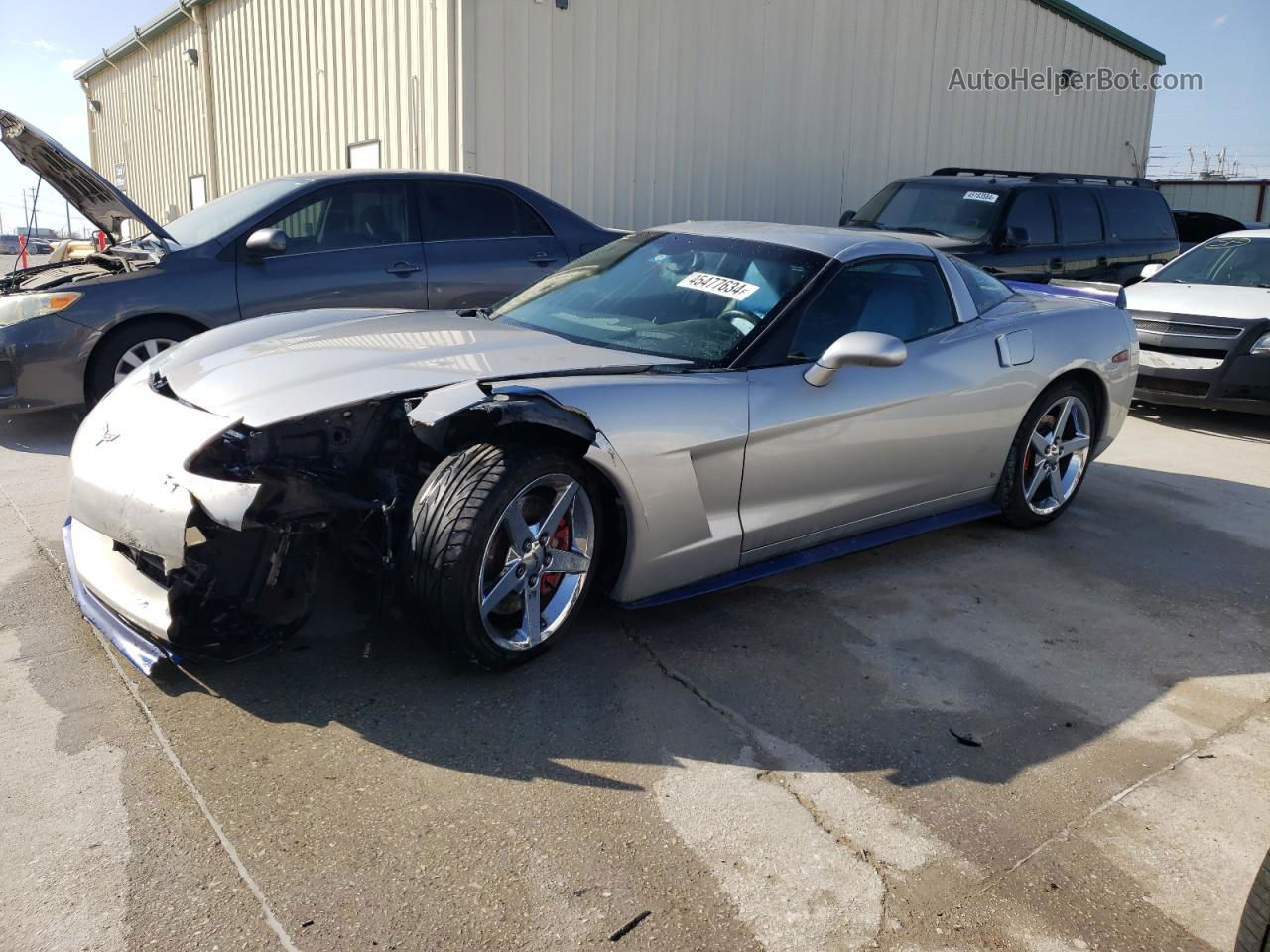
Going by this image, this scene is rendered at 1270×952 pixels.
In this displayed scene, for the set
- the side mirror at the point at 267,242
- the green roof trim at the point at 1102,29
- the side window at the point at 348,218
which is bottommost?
the side mirror at the point at 267,242

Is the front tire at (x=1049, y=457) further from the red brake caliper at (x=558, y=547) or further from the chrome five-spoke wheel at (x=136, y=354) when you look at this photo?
the chrome five-spoke wheel at (x=136, y=354)

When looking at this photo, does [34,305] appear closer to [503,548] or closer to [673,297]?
[673,297]

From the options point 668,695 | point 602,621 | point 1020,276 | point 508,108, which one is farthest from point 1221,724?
point 508,108

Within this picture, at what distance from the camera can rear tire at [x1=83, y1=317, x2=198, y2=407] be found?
579cm

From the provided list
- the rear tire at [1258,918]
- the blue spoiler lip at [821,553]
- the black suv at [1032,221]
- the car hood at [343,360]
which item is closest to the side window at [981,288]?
the blue spoiler lip at [821,553]

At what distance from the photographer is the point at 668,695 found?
10.4 feet

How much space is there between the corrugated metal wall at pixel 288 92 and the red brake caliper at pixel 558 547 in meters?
6.91

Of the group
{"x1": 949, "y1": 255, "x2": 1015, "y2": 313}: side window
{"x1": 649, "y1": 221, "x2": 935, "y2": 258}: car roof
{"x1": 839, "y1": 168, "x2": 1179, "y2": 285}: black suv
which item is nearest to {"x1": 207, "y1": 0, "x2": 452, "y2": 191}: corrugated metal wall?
{"x1": 839, "y1": 168, "x2": 1179, "y2": 285}: black suv

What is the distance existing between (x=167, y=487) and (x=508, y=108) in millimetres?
7476

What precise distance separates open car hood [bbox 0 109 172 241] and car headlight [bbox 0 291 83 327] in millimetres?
635

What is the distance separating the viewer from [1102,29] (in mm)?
16484

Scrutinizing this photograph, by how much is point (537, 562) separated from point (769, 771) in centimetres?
92

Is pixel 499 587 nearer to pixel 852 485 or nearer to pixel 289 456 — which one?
pixel 289 456

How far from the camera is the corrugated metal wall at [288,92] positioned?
31.4 ft
